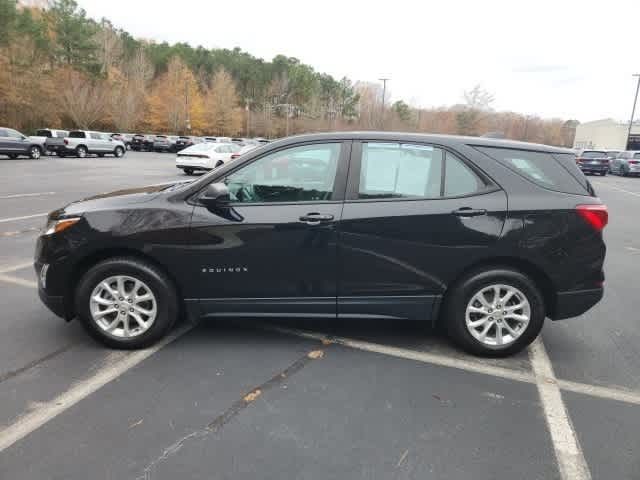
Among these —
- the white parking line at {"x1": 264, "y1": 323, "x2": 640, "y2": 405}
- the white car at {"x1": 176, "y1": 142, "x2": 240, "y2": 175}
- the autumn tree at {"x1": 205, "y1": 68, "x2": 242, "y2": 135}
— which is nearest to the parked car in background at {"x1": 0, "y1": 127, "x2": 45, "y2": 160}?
the white car at {"x1": 176, "y1": 142, "x2": 240, "y2": 175}

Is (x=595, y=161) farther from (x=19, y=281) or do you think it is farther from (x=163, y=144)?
(x=163, y=144)

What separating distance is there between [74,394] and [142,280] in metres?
0.91

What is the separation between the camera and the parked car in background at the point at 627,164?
97.2 feet

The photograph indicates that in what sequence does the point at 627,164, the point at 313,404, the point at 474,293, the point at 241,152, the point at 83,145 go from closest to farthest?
1. the point at 313,404
2. the point at 474,293
3. the point at 241,152
4. the point at 83,145
5. the point at 627,164

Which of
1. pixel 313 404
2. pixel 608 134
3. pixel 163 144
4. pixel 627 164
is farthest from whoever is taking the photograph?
pixel 608 134

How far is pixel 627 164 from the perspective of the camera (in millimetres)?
30062

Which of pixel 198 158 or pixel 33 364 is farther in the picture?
pixel 198 158

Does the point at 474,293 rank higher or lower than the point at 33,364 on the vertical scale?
higher

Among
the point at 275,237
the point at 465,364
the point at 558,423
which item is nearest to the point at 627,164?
the point at 465,364

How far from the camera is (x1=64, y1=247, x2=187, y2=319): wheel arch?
3494 millimetres

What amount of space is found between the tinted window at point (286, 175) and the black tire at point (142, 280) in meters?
0.87

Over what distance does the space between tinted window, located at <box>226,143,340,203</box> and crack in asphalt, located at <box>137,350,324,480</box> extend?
4.13 feet

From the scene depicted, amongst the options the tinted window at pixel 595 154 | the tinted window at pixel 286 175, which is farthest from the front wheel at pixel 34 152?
the tinted window at pixel 595 154

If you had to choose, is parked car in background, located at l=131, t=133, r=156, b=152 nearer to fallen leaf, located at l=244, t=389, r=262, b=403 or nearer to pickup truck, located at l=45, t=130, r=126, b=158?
pickup truck, located at l=45, t=130, r=126, b=158
